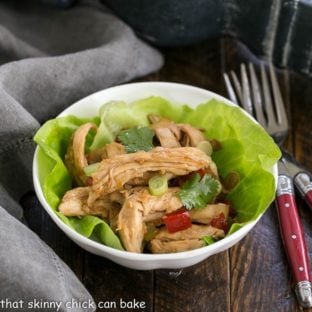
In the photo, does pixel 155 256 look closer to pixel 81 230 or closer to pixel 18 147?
pixel 81 230

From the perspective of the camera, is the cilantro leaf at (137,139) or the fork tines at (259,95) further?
the fork tines at (259,95)

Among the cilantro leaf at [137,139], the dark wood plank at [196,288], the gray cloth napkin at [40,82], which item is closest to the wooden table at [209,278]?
the dark wood plank at [196,288]

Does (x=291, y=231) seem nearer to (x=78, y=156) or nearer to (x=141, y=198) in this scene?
(x=141, y=198)

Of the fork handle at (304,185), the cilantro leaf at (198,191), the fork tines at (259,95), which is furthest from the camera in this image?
the fork tines at (259,95)

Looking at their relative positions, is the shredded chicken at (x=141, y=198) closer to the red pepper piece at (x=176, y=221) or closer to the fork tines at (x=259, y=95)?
the red pepper piece at (x=176, y=221)

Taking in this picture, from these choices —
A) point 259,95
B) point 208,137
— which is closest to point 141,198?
point 208,137

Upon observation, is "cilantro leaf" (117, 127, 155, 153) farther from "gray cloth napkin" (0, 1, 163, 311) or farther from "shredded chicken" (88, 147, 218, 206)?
"gray cloth napkin" (0, 1, 163, 311)
